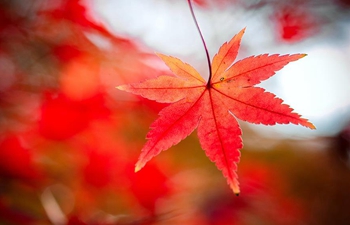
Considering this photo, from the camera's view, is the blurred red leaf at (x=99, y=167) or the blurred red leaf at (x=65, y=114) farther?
the blurred red leaf at (x=99, y=167)

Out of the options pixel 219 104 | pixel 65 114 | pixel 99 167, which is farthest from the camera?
pixel 99 167

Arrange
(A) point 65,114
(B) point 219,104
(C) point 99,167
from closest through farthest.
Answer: (B) point 219,104 < (A) point 65,114 < (C) point 99,167

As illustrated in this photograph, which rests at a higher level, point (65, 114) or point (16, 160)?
point (65, 114)

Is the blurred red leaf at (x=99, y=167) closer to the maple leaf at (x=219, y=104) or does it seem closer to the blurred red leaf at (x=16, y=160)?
the blurred red leaf at (x=16, y=160)

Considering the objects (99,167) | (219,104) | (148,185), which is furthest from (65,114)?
(219,104)

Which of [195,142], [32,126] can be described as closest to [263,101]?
[32,126]

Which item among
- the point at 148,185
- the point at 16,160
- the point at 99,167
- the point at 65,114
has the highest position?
the point at 65,114

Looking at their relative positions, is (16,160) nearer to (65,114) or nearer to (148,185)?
(65,114)

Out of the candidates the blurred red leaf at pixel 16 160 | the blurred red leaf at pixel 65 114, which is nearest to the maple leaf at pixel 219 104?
the blurred red leaf at pixel 65 114

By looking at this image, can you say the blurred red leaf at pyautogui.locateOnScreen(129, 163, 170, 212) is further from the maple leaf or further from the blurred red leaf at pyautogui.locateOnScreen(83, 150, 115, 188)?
the maple leaf

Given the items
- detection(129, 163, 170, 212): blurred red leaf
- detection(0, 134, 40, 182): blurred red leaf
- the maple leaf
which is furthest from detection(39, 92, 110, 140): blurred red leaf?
the maple leaf
